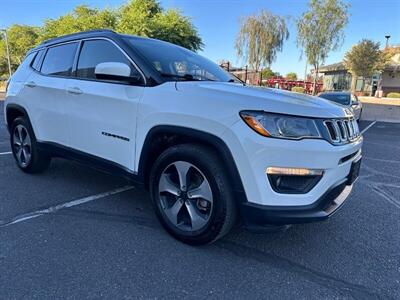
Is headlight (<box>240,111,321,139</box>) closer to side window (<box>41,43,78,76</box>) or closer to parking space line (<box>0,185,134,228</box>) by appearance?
parking space line (<box>0,185,134,228</box>)

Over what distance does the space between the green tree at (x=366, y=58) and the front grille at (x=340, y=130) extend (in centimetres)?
3703

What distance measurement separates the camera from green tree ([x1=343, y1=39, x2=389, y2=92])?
35.3 meters

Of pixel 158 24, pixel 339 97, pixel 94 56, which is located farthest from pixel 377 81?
pixel 94 56

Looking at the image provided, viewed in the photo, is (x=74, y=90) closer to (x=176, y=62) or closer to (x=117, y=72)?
(x=117, y=72)

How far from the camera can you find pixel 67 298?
2279 millimetres

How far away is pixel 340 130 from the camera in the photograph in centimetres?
277

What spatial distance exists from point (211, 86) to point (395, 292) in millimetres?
2077

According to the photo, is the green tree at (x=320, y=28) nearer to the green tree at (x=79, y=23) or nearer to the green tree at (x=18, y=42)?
the green tree at (x=79, y=23)

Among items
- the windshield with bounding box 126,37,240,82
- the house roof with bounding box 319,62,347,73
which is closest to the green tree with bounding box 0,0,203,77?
the windshield with bounding box 126,37,240,82

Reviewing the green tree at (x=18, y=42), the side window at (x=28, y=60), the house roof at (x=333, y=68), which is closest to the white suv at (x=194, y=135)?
the side window at (x=28, y=60)

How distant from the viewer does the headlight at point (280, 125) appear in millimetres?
2473

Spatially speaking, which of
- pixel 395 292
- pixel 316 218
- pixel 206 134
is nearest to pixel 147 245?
pixel 206 134

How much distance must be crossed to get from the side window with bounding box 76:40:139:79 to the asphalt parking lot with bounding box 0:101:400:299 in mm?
1448

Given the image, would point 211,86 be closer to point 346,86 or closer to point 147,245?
point 147,245
